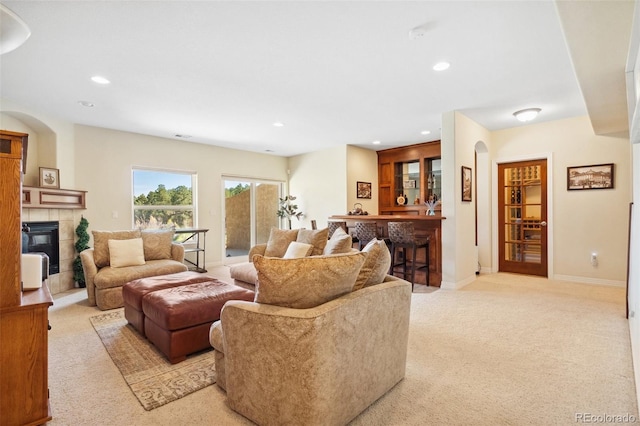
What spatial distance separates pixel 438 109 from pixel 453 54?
1.68 m

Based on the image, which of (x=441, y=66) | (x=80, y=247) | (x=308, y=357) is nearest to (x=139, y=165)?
(x=80, y=247)

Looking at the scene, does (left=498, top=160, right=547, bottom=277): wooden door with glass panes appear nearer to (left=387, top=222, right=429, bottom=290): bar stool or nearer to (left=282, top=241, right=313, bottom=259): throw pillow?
(left=387, top=222, right=429, bottom=290): bar stool

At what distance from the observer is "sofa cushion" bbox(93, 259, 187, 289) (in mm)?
3723

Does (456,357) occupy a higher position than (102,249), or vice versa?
(102,249)

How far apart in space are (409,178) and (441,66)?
441cm

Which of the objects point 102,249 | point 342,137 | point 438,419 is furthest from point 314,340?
point 342,137

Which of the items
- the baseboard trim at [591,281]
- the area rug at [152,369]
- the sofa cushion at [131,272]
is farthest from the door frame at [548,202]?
the sofa cushion at [131,272]

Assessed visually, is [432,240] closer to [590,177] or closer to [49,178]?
[590,177]

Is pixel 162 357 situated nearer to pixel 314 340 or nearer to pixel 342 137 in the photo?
pixel 314 340

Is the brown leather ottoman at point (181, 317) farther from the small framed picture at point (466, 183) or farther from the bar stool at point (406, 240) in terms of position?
the small framed picture at point (466, 183)

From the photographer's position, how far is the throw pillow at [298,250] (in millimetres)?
3885

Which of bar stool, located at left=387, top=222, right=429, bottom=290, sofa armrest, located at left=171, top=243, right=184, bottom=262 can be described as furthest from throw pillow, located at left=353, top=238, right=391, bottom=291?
sofa armrest, located at left=171, top=243, right=184, bottom=262

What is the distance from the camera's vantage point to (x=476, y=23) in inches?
93.8

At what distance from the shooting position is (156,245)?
4.58 meters
